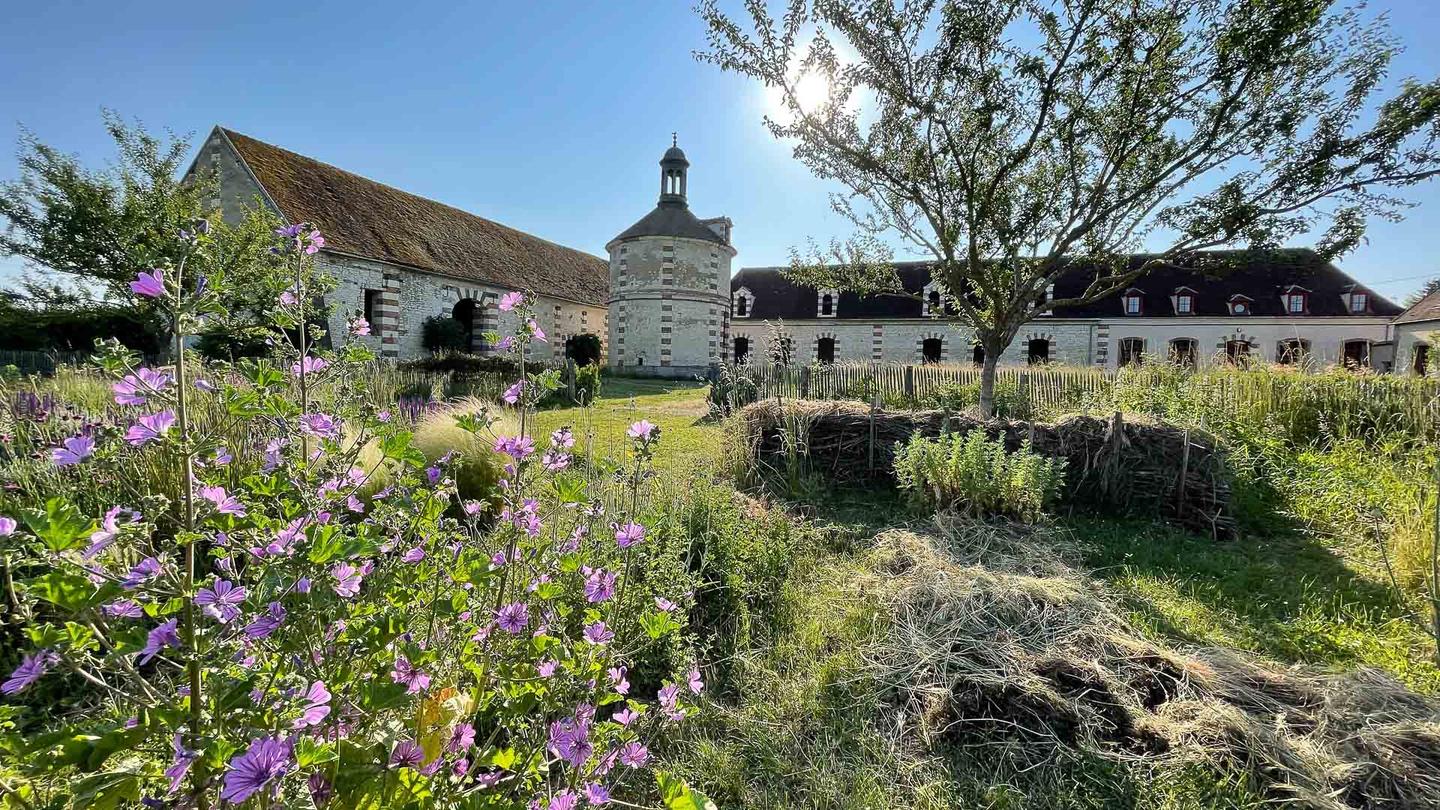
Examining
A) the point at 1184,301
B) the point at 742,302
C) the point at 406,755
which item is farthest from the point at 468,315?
the point at 1184,301

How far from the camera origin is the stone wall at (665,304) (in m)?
24.1

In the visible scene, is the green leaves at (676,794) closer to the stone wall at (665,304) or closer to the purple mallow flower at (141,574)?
the purple mallow flower at (141,574)

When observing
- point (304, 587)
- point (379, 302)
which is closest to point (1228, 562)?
point (304, 587)

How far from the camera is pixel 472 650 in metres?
1.48

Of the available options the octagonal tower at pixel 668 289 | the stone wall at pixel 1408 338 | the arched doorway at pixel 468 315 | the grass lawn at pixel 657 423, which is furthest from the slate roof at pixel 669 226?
the stone wall at pixel 1408 338

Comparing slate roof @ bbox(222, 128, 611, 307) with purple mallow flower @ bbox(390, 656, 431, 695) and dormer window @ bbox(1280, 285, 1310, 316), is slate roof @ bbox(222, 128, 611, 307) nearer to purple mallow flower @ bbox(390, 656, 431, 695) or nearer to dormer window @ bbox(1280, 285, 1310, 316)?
purple mallow flower @ bbox(390, 656, 431, 695)

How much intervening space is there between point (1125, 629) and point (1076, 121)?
20.1ft

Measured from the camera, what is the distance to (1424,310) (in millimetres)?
22578

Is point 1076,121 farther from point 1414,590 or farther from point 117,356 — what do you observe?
point 117,356

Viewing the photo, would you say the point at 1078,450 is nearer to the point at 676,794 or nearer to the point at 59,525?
the point at 676,794

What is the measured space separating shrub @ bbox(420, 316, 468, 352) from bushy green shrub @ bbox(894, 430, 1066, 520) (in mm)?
17410

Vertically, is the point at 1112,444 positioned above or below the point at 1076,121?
below

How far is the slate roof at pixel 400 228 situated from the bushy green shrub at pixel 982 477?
1531cm

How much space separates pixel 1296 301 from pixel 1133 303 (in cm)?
636
